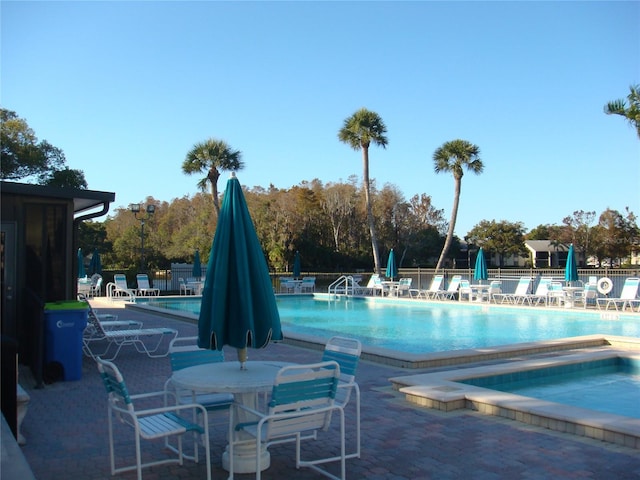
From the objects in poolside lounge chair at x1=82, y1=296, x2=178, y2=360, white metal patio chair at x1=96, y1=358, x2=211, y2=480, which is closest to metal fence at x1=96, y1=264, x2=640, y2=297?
poolside lounge chair at x1=82, y1=296, x2=178, y2=360

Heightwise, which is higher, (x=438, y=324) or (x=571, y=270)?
(x=571, y=270)

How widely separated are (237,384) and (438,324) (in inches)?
478

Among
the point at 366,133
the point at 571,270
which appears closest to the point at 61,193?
the point at 571,270

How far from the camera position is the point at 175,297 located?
2255 centimetres

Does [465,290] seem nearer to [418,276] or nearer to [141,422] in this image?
[418,276]

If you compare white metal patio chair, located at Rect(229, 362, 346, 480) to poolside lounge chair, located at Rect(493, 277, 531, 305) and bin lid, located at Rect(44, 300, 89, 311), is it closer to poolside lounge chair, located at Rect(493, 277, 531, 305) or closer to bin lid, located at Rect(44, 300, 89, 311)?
bin lid, located at Rect(44, 300, 89, 311)

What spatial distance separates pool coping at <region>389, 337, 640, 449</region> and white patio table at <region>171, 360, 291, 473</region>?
2.19 meters

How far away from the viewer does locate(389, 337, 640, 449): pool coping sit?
4.77 meters

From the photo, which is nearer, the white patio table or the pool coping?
the white patio table

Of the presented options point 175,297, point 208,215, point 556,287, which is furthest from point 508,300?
point 208,215

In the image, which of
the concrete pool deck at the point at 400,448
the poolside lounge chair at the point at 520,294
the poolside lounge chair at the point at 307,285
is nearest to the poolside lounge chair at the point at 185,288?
the poolside lounge chair at the point at 307,285

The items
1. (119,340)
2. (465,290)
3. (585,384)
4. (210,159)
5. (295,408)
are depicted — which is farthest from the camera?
(210,159)

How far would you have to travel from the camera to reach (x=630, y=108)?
24484mm

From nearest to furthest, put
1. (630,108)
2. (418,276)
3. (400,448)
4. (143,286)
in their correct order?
(400,448), (143,286), (630,108), (418,276)
